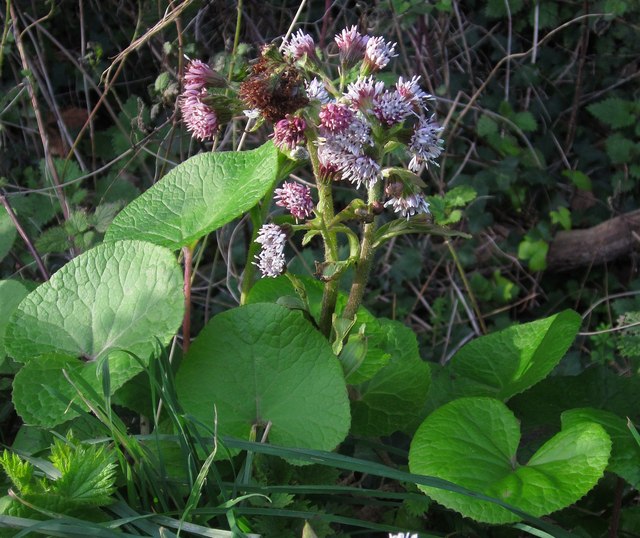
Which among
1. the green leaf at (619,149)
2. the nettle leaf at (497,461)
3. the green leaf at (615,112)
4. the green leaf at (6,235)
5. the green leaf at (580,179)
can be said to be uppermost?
the green leaf at (6,235)

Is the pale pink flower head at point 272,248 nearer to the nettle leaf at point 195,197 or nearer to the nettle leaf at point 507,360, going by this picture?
the nettle leaf at point 195,197

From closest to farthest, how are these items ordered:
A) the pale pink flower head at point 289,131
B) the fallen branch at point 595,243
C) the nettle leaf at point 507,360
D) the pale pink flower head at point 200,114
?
the pale pink flower head at point 289,131, the pale pink flower head at point 200,114, the nettle leaf at point 507,360, the fallen branch at point 595,243

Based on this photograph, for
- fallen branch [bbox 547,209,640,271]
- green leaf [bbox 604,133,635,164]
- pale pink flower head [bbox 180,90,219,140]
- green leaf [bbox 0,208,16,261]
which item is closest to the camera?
pale pink flower head [bbox 180,90,219,140]

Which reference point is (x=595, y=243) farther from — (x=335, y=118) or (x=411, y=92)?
(x=335, y=118)

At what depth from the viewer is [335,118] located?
1094 mm

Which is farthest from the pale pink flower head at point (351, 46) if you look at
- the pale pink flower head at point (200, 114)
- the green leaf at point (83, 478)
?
the green leaf at point (83, 478)

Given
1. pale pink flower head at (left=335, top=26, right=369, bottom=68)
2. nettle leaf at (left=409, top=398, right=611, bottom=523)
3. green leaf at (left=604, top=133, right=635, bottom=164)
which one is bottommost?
green leaf at (left=604, top=133, right=635, bottom=164)

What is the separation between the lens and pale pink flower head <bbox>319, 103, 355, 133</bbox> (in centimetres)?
109

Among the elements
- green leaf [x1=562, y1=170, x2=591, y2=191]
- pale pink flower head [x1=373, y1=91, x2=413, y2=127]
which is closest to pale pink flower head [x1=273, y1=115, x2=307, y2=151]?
pale pink flower head [x1=373, y1=91, x2=413, y2=127]

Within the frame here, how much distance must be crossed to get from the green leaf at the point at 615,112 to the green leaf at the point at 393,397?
161cm

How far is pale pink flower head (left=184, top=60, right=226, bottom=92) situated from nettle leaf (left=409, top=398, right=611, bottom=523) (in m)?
0.62

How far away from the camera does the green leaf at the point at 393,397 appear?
1364 millimetres

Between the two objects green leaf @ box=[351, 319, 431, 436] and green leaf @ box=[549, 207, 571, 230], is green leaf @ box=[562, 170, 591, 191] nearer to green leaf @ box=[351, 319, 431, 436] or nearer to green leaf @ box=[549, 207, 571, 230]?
green leaf @ box=[549, 207, 571, 230]

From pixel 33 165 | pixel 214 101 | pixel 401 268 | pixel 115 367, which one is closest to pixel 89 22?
pixel 33 165
